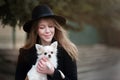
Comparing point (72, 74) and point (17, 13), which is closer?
point (72, 74)

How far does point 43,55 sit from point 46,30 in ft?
0.88

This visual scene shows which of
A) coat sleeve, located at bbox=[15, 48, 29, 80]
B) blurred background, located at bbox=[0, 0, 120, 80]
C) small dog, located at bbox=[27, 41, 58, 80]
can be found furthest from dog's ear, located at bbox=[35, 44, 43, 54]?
blurred background, located at bbox=[0, 0, 120, 80]

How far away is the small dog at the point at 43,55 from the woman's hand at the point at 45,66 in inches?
0.6

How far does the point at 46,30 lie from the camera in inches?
162

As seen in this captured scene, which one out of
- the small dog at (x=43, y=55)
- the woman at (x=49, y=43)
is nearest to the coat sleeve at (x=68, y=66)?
the woman at (x=49, y=43)

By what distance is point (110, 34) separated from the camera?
2544cm

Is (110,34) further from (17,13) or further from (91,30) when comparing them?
(17,13)

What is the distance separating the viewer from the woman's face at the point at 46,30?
4.10 metres

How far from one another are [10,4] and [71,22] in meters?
3.49

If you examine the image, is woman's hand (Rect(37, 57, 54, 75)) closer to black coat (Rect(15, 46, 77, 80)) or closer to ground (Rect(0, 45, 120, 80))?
black coat (Rect(15, 46, 77, 80))

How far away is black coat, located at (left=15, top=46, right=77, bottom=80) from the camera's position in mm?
4098

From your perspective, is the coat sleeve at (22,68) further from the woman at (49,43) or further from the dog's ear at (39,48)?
the dog's ear at (39,48)

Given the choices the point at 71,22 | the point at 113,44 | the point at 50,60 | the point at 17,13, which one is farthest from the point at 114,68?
the point at 50,60

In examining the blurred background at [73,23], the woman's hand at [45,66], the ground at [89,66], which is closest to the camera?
the woman's hand at [45,66]
